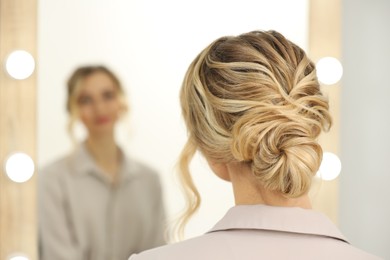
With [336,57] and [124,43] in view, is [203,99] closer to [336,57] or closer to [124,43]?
[124,43]

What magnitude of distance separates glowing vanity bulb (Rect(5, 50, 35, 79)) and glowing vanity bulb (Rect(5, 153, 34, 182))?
178 millimetres

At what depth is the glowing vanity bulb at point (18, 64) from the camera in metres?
1.68

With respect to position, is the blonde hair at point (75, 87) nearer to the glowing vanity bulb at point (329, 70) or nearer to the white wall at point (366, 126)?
the glowing vanity bulb at point (329, 70)

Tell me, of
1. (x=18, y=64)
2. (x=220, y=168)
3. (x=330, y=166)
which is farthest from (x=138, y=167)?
(x=220, y=168)

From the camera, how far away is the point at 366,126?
1976 mm

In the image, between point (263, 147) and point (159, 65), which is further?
point (159, 65)

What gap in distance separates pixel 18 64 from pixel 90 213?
14.6 inches

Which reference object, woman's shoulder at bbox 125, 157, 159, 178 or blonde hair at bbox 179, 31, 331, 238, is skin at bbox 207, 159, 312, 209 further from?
woman's shoulder at bbox 125, 157, 159, 178

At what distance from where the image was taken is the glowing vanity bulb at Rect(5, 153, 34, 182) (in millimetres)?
1679

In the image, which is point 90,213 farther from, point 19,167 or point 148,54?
point 148,54

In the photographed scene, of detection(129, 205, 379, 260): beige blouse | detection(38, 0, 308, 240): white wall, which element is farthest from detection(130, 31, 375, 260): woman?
detection(38, 0, 308, 240): white wall

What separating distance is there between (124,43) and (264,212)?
757 millimetres

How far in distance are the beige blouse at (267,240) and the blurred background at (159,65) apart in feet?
2.15

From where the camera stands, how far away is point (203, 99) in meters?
Result: 1.13
